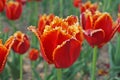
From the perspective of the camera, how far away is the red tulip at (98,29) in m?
1.49

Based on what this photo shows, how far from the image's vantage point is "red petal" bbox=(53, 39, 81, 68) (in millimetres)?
1309

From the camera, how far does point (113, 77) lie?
240 centimetres

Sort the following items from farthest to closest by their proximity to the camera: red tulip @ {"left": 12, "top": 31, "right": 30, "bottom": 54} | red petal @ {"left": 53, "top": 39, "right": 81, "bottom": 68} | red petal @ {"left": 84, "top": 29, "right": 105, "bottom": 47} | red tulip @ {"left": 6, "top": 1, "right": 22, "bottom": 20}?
red tulip @ {"left": 6, "top": 1, "right": 22, "bottom": 20} < red tulip @ {"left": 12, "top": 31, "right": 30, "bottom": 54} < red petal @ {"left": 84, "top": 29, "right": 105, "bottom": 47} < red petal @ {"left": 53, "top": 39, "right": 81, "bottom": 68}

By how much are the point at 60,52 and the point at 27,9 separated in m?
2.95

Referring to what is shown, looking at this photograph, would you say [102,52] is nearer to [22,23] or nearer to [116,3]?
[116,3]

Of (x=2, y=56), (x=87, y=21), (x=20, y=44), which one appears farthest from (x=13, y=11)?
(x=2, y=56)

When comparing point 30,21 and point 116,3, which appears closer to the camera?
point 30,21

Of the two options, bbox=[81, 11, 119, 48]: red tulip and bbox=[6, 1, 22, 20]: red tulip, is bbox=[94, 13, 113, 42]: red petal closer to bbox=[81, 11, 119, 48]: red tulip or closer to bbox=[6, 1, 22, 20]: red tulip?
bbox=[81, 11, 119, 48]: red tulip

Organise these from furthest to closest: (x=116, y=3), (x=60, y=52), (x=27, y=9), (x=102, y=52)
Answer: (x=27, y=9) < (x=116, y=3) < (x=102, y=52) < (x=60, y=52)

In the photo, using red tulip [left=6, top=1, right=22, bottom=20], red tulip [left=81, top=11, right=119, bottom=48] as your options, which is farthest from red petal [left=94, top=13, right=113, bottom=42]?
red tulip [left=6, top=1, right=22, bottom=20]

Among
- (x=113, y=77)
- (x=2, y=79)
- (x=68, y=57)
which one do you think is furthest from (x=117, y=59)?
(x=68, y=57)

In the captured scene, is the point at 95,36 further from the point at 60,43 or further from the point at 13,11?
the point at 13,11

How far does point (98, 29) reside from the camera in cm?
149

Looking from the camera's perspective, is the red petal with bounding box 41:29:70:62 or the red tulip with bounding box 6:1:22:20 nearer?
the red petal with bounding box 41:29:70:62
